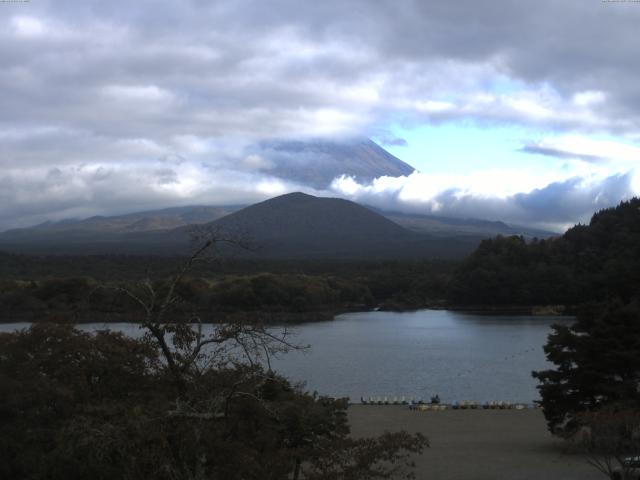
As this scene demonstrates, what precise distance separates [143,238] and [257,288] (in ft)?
272

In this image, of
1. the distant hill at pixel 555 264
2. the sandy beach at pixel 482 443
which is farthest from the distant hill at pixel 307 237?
the sandy beach at pixel 482 443

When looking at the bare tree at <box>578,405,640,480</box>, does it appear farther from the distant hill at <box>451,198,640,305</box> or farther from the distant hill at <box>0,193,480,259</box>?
the distant hill at <box>0,193,480,259</box>

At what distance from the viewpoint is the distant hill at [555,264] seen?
191ft

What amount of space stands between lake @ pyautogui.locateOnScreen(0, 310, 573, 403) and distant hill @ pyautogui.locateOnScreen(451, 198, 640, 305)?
7.43m

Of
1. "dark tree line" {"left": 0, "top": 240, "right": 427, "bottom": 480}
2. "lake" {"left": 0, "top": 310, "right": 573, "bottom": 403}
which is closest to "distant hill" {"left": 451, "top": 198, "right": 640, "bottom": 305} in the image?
"lake" {"left": 0, "top": 310, "right": 573, "bottom": 403}

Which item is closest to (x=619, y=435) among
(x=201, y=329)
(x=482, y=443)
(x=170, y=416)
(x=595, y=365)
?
(x=595, y=365)

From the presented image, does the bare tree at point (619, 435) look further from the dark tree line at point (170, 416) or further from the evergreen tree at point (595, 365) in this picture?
the dark tree line at point (170, 416)

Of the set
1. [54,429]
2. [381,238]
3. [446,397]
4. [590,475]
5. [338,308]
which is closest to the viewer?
[54,429]

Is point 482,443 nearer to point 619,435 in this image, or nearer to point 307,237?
point 619,435

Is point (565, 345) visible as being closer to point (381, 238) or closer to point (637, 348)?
point (637, 348)

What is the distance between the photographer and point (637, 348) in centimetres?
1422

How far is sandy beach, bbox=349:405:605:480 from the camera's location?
42.8ft

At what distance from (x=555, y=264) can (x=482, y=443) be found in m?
49.7

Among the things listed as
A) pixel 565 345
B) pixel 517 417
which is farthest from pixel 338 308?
pixel 565 345
